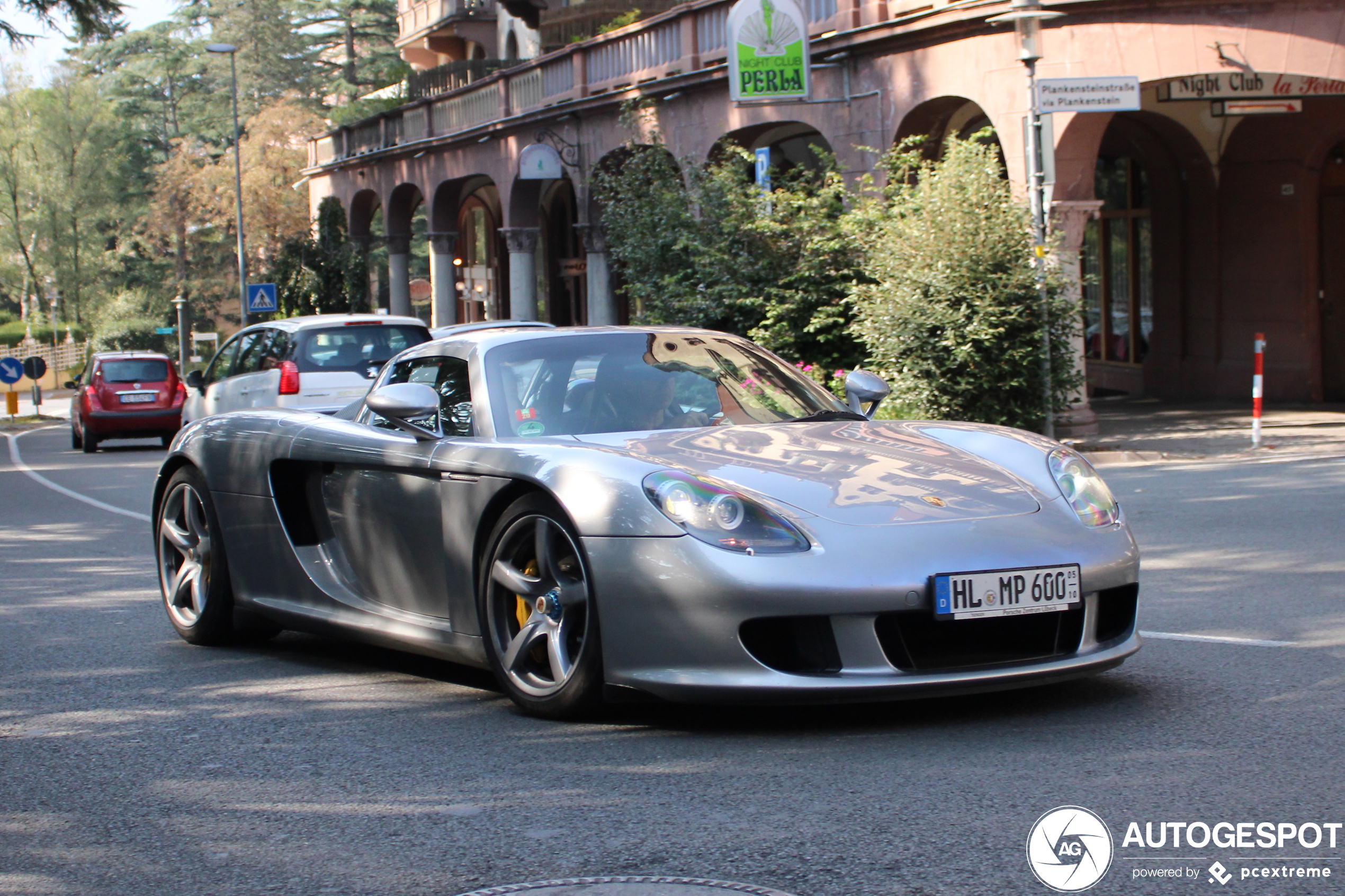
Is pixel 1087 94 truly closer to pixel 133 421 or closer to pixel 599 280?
pixel 599 280

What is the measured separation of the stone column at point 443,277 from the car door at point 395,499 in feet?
103

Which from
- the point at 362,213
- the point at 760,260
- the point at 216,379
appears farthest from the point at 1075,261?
the point at 362,213

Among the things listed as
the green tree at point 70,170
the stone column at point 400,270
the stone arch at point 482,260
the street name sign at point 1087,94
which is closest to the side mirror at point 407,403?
the street name sign at point 1087,94

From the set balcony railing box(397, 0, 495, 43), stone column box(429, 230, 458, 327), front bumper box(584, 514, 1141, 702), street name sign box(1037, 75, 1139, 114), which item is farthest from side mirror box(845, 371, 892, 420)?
balcony railing box(397, 0, 495, 43)

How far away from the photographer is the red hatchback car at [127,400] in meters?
24.2

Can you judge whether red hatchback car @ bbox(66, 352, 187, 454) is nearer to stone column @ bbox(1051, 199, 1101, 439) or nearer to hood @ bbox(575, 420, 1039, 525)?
stone column @ bbox(1051, 199, 1101, 439)

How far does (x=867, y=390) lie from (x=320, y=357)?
32.2 ft

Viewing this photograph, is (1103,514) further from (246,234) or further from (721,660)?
(246,234)

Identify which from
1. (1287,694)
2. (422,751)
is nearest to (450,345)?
(422,751)

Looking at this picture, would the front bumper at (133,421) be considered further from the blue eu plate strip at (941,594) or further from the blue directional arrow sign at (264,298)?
the blue eu plate strip at (941,594)

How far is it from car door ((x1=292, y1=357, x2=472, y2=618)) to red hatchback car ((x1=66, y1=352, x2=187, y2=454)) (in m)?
19.3

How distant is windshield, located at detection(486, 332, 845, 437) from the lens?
5461 millimetres

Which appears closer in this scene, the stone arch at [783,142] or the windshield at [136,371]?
the stone arch at [783,142]

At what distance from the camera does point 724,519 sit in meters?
4.53
